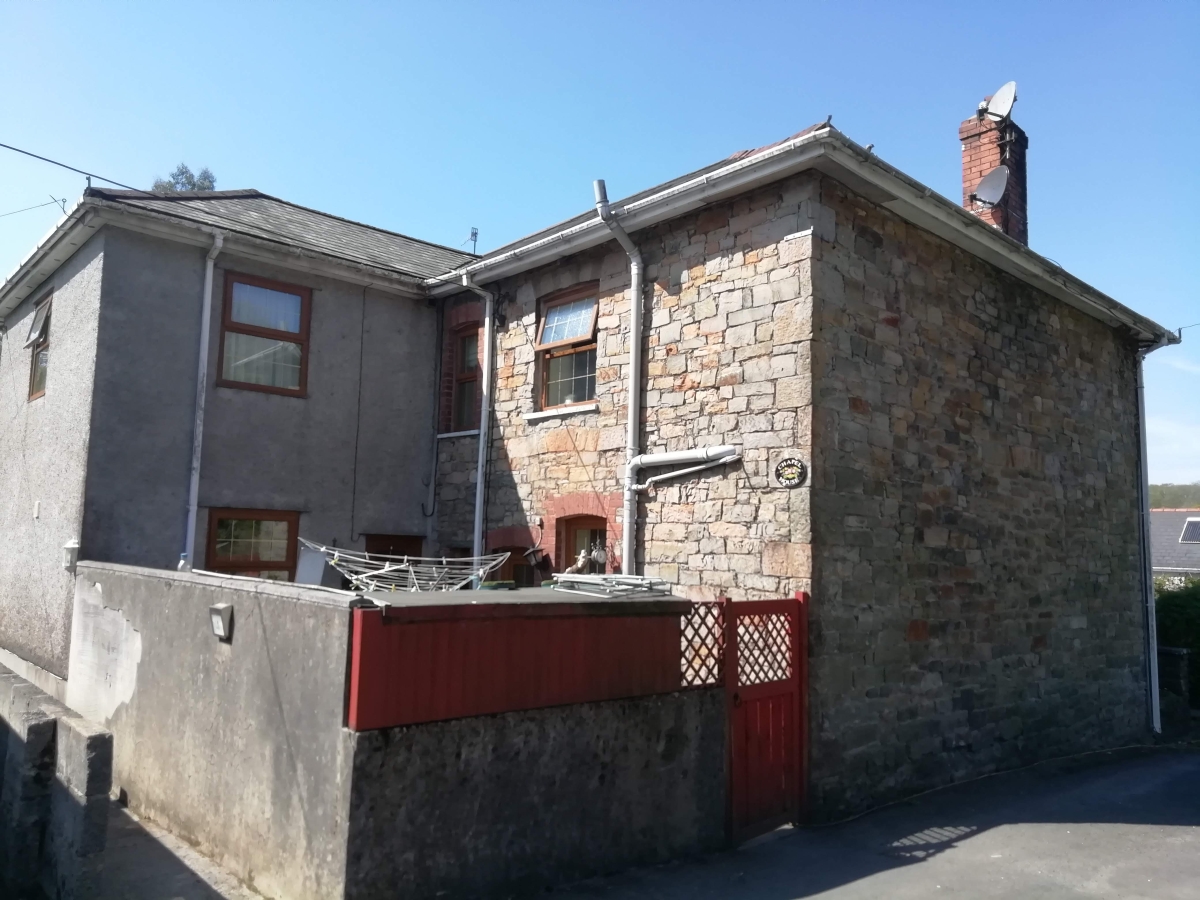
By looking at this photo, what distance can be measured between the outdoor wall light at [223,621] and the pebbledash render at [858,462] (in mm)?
3878

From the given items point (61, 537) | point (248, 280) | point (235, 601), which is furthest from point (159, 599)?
point (248, 280)

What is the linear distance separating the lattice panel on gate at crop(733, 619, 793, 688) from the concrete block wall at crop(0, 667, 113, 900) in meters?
4.26

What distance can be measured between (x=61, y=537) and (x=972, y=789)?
943 centimetres

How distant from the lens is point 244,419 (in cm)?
991

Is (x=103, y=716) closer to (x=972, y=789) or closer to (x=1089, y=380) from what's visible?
(x=972, y=789)

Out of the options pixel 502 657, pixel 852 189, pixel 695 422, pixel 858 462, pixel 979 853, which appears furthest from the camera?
pixel 695 422

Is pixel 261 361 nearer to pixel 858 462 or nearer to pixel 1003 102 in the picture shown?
pixel 858 462

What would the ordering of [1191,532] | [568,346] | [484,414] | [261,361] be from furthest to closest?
1. [1191,532]
2. [484,414]
3. [261,361]
4. [568,346]

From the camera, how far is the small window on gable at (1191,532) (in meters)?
27.7

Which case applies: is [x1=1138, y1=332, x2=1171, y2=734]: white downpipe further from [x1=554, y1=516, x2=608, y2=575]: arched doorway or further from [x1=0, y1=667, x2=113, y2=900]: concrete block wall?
[x1=0, y1=667, x2=113, y2=900]: concrete block wall

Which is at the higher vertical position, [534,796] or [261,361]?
[261,361]

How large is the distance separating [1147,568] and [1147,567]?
22mm

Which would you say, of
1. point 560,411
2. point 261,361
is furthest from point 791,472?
point 261,361

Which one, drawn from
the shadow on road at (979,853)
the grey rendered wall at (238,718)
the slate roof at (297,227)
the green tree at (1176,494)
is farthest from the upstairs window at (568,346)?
the green tree at (1176,494)
